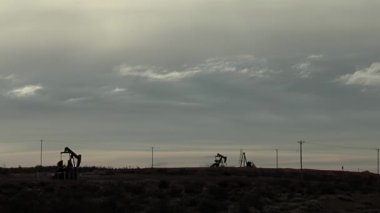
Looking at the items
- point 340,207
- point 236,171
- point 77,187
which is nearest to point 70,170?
point 77,187

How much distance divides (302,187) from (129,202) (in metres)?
22.4

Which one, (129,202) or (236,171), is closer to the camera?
(129,202)

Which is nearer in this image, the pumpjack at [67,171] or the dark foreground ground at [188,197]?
the dark foreground ground at [188,197]

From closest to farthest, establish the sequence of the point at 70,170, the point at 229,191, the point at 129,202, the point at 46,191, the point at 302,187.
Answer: the point at 129,202 → the point at 46,191 → the point at 229,191 → the point at 302,187 → the point at 70,170

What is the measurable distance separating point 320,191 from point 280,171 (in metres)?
38.3

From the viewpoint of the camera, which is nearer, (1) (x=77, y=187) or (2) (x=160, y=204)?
(2) (x=160, y=204)

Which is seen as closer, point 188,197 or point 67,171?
point 188,197

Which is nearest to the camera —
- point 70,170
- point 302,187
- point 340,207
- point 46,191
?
point 340,207

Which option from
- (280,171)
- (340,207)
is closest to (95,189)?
(340,207)

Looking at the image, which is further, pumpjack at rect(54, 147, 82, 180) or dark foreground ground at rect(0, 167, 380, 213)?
pumpjack at rect(54, 147, 82, 180)

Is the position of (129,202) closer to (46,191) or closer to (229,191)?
(46,191)

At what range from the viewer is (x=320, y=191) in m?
57.5

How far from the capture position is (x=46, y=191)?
50344 millimetres

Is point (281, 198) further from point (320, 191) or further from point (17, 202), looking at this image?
point (17, 202)
